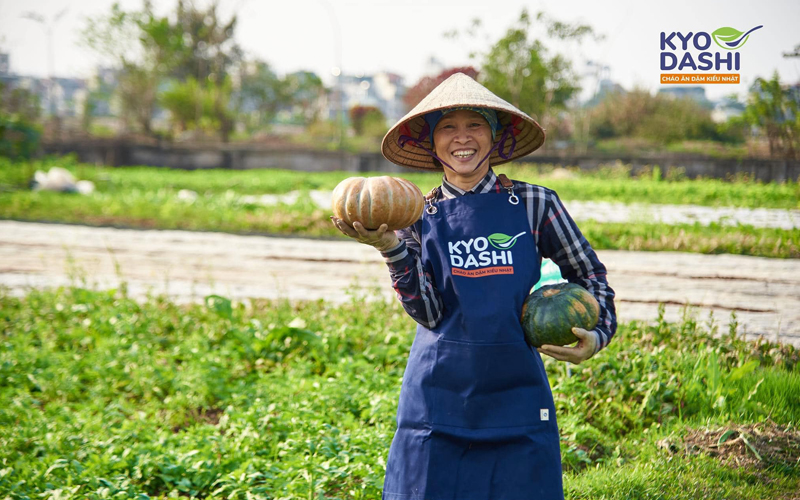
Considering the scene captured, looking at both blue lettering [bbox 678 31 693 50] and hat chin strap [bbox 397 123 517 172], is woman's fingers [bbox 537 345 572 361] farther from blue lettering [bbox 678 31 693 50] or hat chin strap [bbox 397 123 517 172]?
blue lettering [bbox 678 31 693 50]

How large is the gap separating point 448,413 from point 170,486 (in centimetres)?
199

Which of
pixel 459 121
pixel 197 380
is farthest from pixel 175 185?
pixel 459 121

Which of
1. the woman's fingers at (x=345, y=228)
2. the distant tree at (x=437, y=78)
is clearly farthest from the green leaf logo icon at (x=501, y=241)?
the distant tree at (x=437, y=78)

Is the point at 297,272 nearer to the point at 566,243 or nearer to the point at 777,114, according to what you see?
the point at 566,243

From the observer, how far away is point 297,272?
26.4 ft

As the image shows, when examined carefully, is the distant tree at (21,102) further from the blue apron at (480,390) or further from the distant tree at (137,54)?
the blue apron at (480,390)

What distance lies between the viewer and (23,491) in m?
3.36

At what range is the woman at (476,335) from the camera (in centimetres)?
221

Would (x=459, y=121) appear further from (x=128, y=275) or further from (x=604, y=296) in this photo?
(x=128, y=275)

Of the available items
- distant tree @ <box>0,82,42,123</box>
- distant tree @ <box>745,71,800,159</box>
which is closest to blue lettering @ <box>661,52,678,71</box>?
distant tree @ <box>745,71,800,159</box>

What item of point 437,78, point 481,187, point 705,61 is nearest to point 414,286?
point 481,187

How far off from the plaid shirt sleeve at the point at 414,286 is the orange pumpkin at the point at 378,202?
3.9 inches

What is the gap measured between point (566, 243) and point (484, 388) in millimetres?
618

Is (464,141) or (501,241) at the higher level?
(464,141)
